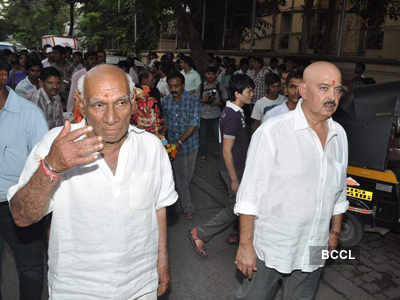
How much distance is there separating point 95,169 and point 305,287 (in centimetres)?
166

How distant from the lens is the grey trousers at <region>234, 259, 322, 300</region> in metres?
2.67

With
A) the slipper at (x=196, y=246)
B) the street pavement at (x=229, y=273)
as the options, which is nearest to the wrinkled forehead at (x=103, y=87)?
the street pavement at (x=229, y=273)

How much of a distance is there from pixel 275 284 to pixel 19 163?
196 cm

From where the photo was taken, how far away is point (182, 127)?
577cm

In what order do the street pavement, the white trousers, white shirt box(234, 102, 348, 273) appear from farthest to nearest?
the street pavement → white shirt box(234, 102, 348, 273) → the white trousers

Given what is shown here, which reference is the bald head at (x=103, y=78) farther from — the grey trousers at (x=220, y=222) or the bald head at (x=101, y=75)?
the grey trousers at (x=220, y=222)

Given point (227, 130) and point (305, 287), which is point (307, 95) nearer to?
point (305, 287)

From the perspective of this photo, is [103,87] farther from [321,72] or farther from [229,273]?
[229,273]

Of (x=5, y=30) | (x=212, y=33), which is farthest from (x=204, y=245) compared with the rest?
(x=5, y=30)

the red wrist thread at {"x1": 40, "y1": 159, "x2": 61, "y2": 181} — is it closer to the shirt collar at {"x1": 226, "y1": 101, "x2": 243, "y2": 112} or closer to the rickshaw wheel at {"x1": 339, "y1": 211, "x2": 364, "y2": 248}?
the shirt collar at {"x1": 226, "y1": 101, "x2": 243, "y2": 112}

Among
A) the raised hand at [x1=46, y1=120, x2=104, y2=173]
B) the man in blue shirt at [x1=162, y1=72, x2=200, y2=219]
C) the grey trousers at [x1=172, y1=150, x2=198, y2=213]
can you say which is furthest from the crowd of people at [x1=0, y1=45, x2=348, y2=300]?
the grey trousers at [x1=172, y1=150, x2=198, y2=213]

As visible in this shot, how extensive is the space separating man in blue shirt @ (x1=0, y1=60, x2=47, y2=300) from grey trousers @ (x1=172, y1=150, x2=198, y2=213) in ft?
9.74

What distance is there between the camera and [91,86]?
2.00 metres

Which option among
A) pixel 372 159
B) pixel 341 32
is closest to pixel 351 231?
pixel 372 159
